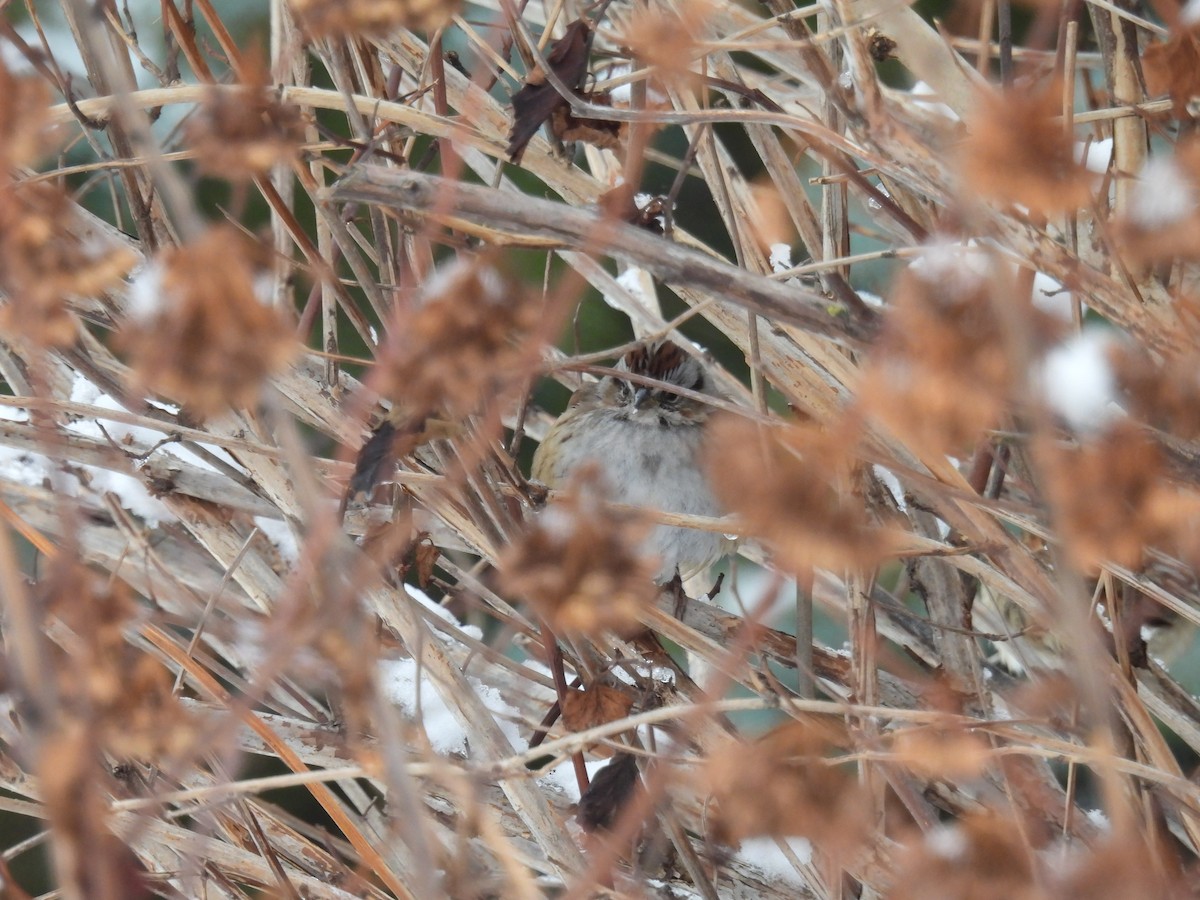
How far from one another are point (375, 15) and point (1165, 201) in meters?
0.69

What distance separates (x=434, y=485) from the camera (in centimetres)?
186

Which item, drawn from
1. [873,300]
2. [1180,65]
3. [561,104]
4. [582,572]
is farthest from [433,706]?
[1180,65]

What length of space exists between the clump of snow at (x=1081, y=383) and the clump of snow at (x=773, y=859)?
4.10 ft

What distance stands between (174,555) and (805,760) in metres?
2.21

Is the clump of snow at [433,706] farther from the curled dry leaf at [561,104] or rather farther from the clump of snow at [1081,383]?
the clump of snow at [1081,383]

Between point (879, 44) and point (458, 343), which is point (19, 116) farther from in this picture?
point (879, 44)

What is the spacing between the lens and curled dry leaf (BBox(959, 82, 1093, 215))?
90cm

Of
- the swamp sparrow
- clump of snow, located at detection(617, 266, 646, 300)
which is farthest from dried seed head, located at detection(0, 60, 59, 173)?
clump of snow, located at detection(617, 266, 646, 300)

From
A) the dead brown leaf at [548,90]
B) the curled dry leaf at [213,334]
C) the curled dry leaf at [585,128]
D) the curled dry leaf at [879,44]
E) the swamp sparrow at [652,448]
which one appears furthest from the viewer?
the swamp sparrow at [652,448]

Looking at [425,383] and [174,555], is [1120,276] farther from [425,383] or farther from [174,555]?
[174,555]

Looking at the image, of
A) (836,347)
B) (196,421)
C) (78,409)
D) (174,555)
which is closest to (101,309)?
(196,421)

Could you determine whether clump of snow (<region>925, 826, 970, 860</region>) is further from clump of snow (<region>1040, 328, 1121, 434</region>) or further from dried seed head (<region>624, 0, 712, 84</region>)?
dried seed head (<region>624, 0, 712, 84</region>)

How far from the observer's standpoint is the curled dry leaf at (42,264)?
1.03 meters

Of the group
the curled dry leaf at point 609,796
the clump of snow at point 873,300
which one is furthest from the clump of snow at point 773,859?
the clump of snow at point 873,300
